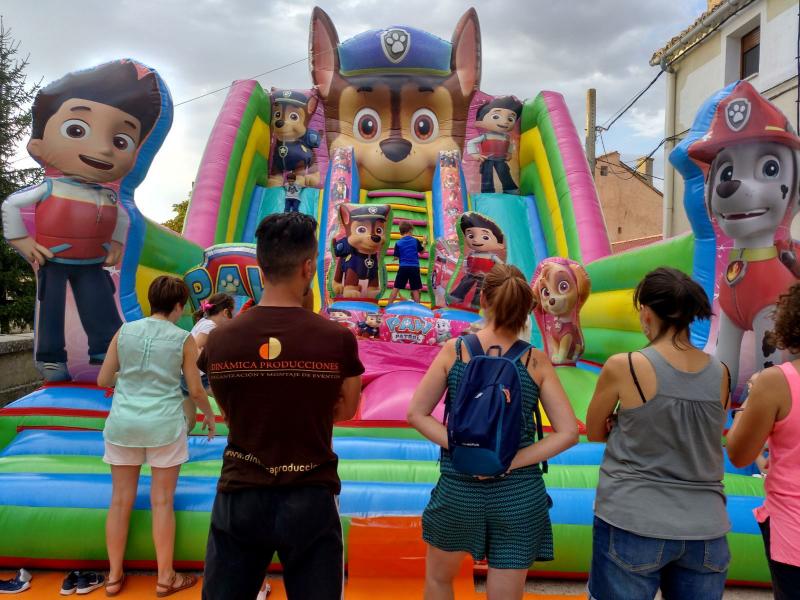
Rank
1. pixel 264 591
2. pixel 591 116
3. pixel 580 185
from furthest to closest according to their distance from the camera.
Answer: pixel 591 116 → pixel 580 185 → pixel 264 591

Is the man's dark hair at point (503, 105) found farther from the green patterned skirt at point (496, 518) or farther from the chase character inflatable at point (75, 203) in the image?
the green patterned skirt at point (496, 518)

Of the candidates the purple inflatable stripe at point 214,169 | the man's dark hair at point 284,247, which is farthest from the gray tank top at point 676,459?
the purple inflatable stripe at point 214,169

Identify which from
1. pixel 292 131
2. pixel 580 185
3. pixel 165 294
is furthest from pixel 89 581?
pixel 292 131

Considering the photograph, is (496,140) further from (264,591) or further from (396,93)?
(264,591)

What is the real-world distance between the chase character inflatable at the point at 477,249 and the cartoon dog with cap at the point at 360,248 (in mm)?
723

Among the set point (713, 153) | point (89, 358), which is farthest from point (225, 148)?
point (713, 153)

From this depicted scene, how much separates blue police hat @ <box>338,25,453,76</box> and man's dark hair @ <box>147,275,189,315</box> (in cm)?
498

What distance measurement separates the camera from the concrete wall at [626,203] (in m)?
18.6

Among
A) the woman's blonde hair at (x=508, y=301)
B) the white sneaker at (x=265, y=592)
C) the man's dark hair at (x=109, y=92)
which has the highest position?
the man's dark hair at (x=109, y=92)

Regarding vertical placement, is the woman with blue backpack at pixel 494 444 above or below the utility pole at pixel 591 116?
below

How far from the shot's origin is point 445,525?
141 centimetres

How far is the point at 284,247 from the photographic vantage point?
1221mm

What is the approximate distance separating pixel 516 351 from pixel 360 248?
3.48 metres

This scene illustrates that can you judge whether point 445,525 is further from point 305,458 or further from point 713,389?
point 713,389
